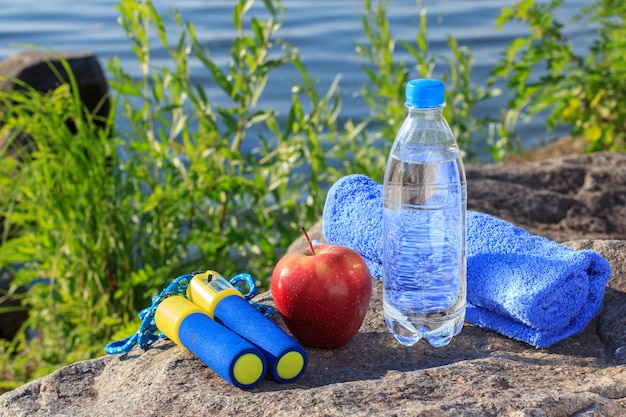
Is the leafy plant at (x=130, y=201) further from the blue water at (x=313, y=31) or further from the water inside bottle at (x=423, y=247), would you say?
the blue water at (x=313, y=31)

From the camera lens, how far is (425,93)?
189 centimetres

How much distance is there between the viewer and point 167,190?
11.5ft

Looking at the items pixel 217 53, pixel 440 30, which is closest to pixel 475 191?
pixel 217 53

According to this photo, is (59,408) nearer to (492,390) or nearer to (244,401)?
(244,401)

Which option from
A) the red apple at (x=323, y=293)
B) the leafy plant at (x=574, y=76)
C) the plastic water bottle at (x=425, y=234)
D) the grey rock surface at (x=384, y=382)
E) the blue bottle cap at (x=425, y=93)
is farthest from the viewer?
the leafy plant at (x=574, y=76)

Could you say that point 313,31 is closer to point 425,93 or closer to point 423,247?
point 423,247

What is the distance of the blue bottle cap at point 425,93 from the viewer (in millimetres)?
1888

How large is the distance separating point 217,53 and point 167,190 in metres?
3.94

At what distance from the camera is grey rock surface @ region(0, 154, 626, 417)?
5.73 ft

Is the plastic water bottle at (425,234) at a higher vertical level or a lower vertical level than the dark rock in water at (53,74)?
lower

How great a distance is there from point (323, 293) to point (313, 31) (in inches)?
250

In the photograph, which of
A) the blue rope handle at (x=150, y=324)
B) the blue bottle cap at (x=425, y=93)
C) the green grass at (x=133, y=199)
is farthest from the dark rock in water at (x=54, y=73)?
the blue bottle cap at (x=425, y=93)

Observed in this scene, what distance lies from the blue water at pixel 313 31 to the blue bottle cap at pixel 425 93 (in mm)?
4734

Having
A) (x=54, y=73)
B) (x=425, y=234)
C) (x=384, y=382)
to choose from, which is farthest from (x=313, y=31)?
(x=384, y=382)
